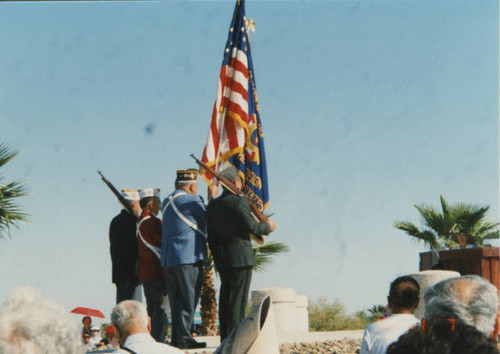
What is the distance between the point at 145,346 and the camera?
136 inches

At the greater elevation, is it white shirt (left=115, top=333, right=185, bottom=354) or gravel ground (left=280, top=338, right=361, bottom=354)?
white shirt (left=115, top=333, right=185, bottom=354)

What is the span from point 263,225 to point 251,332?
13.8 feet

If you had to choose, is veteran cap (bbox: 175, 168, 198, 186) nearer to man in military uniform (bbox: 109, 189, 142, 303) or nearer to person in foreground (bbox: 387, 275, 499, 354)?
man in military uniform (bbox: 109, 189, 142, 303)

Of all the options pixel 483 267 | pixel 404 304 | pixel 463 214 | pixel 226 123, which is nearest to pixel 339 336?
pixel 483 267

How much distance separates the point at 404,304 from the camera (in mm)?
3793

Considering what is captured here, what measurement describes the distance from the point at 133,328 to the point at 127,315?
8 cm

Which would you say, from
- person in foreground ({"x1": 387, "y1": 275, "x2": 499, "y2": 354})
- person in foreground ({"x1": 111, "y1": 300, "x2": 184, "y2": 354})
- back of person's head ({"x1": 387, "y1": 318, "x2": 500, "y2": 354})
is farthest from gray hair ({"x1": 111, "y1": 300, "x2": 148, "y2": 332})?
back of person's head ({"x1": 387, "y1": 318, "x2": 500, "y2": 354})

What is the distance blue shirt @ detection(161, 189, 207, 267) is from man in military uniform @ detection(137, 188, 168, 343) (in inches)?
12.9

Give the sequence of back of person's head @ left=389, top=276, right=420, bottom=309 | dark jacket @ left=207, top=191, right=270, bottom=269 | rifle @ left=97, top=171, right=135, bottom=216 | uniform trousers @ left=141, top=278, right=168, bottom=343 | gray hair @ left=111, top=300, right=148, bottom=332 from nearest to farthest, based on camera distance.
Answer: gray hair @ left=111, top=300, right=148, bottom=332
back of person's head @ left=389, top=276, right=420, bottom=309
dark jacket @ left=207, top=191, right=270, bottom=269
uniform trousers @ left=141, top=278, right=168, bottom=343
rifle @ left=97, top=171, right=135, bottom=216

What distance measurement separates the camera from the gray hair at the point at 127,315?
3635 mm

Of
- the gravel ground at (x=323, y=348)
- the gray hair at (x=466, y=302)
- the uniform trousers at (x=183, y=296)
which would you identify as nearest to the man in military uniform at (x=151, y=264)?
the uniform trousers at (x=183, y=296)

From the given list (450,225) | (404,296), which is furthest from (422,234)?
(404,296)

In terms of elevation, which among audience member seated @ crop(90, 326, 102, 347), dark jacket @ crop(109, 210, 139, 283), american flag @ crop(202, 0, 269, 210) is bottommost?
audience member seated @ crop(90, 326, 102, 347)

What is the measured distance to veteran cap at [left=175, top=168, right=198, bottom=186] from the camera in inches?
275
